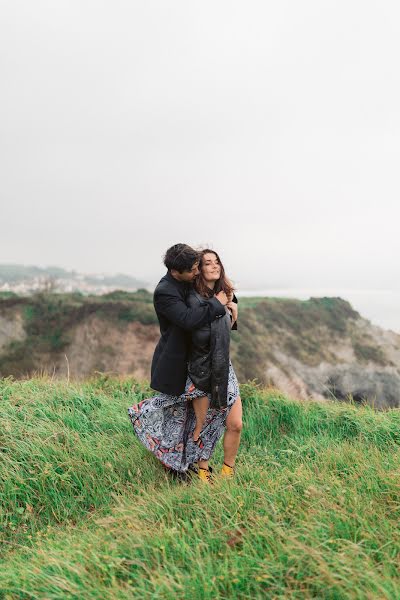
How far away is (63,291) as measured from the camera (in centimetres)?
3170

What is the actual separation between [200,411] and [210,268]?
4.38ft

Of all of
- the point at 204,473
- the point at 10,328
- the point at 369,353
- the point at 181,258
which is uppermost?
the point at 181,258

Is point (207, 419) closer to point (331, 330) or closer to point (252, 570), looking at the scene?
point (252, 570)

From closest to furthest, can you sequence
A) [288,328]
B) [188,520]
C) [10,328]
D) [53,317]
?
[188,520] → [10,328] → [53,317] → [288,328]

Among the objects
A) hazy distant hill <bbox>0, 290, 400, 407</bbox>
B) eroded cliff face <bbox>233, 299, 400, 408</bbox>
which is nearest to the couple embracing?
hazy distant hill <bbox>0, 290, 400, 407</bbox>

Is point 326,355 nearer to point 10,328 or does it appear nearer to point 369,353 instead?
point 369,353

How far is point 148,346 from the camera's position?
27516 millimetres

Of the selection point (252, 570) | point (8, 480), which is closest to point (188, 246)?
point (252, 570)

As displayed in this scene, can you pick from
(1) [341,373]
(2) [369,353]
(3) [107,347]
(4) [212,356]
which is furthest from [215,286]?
(2) [369,353]

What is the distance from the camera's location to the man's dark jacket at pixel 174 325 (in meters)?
4.35

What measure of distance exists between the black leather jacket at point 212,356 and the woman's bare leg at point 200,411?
0.58ft

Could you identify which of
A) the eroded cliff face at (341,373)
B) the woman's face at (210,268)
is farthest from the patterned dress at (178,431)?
the eroded cliff face at (341,373)

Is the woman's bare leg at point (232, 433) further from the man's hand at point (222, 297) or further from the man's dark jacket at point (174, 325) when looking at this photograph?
the man's hand at point (222, 297)

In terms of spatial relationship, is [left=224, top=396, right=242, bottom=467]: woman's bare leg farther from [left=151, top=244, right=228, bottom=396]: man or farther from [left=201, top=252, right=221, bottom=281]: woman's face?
[left=201, top=252, right=221, bottom=281]: woman's face
